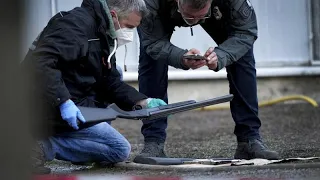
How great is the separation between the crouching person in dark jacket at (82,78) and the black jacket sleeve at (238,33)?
489mm

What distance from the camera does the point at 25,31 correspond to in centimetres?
101

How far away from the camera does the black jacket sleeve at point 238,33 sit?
403cm

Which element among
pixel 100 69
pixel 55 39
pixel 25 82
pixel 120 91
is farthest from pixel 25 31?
pixel 120 91

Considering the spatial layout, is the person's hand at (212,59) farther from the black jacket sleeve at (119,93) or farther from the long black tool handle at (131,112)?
the black jacket sleeve at (119,93)

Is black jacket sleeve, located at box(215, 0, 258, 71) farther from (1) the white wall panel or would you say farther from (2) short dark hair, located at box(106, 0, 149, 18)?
(1) the white wall panel

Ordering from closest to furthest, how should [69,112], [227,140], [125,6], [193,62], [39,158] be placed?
[69,112] < [39,158] < [125,6] < [193,62] < [227,140]

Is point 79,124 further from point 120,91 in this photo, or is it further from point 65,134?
point 120,91

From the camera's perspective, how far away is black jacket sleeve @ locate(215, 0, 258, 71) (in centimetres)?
403

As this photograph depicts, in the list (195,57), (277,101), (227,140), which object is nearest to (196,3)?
(195,57)

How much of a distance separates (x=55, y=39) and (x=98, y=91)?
0.57 meters

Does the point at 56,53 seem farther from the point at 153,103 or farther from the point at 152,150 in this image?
the point at 152,150

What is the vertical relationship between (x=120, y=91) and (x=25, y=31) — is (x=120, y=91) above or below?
below

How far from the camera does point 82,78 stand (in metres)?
3.76

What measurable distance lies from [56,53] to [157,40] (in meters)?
0.77
